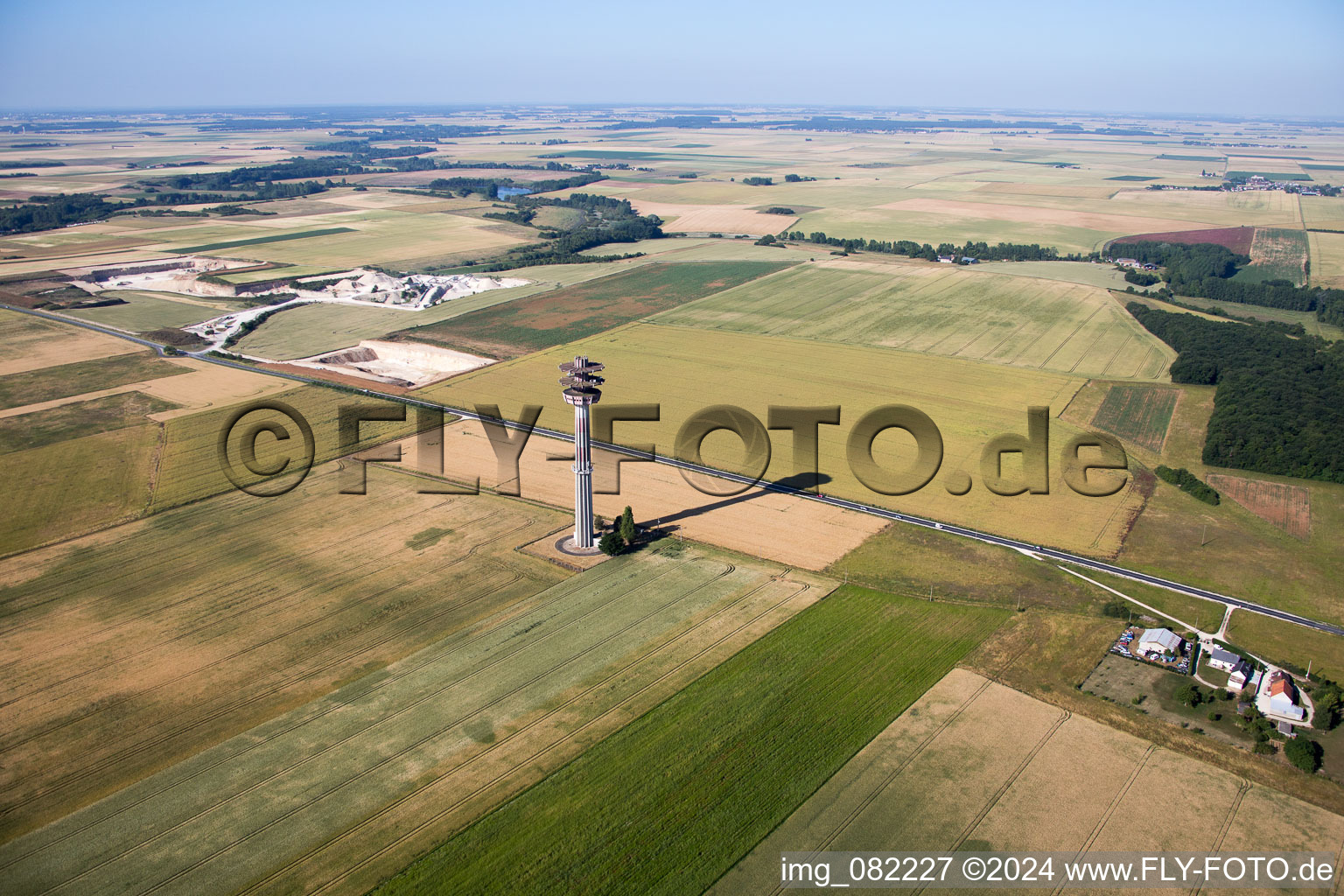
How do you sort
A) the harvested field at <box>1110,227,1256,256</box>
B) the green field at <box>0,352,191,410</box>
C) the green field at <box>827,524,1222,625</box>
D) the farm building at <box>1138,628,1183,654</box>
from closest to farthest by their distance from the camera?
the farm building at <box>1138,628,1183,654</box>, the green field at <box>827,524,1222,625</box>, the green field at <box>0,352,191,410</box>, the harvested field at <box>1110,227,1256,256</box>

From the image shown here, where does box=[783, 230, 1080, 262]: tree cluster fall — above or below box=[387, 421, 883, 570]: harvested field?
above

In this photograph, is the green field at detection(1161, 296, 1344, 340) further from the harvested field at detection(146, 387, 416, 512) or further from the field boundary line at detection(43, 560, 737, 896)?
the field boundary line at detection(43, 560, 737, 896)

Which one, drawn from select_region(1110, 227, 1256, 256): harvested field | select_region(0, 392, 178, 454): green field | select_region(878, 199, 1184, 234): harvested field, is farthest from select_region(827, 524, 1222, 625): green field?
select_region(878, 199, 1184, 234): harvested field

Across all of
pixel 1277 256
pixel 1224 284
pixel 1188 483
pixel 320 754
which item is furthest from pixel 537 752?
pixel 1277 256

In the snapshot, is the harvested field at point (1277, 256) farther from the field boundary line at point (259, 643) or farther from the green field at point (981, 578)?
the field boundary line at point (259, 643)

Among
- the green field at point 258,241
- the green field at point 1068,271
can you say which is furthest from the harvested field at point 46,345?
the green field at point 1068,271

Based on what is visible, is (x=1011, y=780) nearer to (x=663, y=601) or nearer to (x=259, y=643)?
(x=663, y=601)
